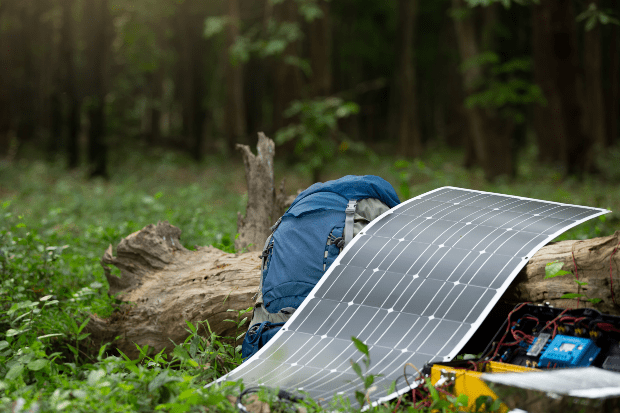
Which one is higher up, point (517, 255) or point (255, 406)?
point (517, 255)

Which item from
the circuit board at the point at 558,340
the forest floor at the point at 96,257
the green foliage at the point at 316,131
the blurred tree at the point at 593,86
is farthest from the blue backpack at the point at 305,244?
the blurred tree at the point at 593,86

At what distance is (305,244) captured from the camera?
4.62 metres

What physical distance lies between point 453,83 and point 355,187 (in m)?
27.1

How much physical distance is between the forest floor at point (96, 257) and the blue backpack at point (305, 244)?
403 mm

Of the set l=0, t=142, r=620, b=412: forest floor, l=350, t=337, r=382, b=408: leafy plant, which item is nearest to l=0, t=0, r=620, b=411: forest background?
l=0, t=142, r=620, b=412: forest floor

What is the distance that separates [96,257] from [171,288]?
2313 mm

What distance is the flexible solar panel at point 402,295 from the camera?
3.75m

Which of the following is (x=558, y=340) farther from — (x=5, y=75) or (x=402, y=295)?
(x=5, y=75)

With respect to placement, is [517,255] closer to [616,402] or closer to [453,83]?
[616,402]

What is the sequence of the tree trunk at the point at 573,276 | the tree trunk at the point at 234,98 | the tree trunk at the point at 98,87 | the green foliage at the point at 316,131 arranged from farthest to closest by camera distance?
the tree trunk at the point at 234,98 → the tree trunk at the point at 98,87 → the green foliage at the point at 316,131 → the tree trunk at the point at 573,276

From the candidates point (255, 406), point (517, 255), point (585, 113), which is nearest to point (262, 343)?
point (255, 406)

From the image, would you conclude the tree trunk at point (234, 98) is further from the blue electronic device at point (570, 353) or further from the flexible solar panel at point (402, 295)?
the blue electronic device at point (570, 353)

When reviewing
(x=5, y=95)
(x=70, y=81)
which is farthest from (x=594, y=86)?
(x=5, y=95)

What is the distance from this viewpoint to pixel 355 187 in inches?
191
